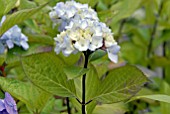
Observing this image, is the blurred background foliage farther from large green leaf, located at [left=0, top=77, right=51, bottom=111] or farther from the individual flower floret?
large green leaf, located at [left=0, top=77, right=51, bottom=111]

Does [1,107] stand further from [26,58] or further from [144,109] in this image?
[144,109]

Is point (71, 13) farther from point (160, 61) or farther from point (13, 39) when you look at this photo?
point (160, 61)

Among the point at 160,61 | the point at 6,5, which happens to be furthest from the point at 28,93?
the point at 160,61

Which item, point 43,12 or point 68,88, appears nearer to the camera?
point 68,88

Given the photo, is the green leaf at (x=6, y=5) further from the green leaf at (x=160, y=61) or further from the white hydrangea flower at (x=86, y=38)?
the green leaf at (x=160, y=61)

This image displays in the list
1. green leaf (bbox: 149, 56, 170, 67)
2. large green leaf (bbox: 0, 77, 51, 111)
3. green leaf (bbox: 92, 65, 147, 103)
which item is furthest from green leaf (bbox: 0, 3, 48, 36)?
green leaf (bbox: 149, 56, 170, 67)

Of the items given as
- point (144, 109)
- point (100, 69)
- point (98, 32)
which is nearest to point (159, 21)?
point (144, 109)
